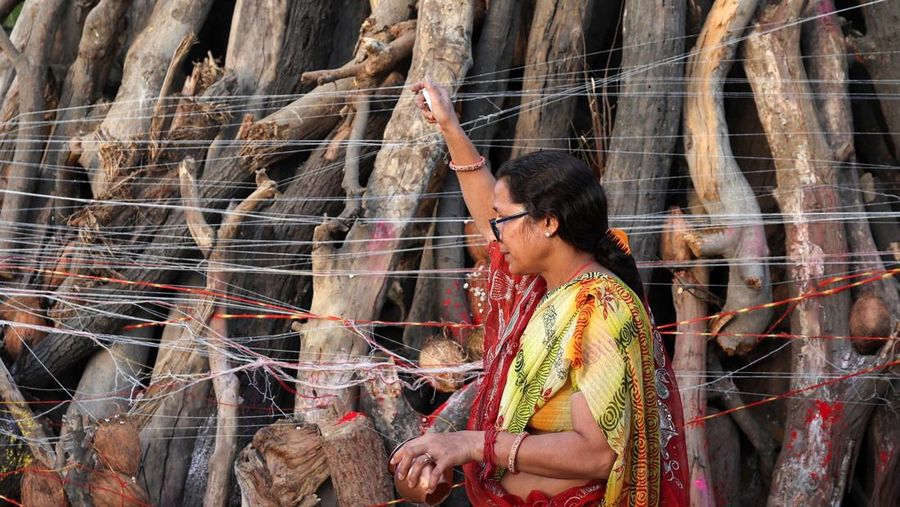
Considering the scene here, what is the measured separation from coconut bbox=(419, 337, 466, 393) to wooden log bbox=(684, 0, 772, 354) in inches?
44.0

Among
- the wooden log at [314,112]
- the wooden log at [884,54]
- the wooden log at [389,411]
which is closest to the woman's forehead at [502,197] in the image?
the wooden log at [389,411]

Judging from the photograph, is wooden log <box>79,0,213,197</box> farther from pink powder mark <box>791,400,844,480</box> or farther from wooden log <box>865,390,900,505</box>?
wooden log <box>865,390,900,505</box>

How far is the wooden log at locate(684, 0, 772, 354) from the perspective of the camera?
4285 mm

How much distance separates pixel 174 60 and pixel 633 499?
3786 mm

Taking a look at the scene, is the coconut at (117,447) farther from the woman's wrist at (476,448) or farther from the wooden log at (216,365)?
the woman's wrist at (476,448)

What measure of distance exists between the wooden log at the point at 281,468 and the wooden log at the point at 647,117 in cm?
164

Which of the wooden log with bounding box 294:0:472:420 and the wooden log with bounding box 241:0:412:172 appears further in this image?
the wooden log with bounding box 241:0:412:172

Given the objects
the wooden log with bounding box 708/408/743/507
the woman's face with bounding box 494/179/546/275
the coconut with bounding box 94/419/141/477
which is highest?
the woman's face with bounding box 494/179/546/275

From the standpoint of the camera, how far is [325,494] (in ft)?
13.6

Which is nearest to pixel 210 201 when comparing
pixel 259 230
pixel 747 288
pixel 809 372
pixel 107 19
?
pixel 259 230

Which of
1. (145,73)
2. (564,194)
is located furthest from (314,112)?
(564,194)

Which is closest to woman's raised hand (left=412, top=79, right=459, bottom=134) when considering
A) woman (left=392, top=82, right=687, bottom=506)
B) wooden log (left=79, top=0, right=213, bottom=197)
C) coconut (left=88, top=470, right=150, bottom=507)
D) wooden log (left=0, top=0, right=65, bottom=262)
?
woman (left=392, top=82, right=687, bottom=506)

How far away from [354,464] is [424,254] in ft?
3.85

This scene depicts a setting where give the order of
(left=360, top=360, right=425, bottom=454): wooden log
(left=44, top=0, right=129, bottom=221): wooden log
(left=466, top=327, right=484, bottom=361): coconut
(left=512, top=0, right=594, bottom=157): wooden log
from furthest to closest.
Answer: (left=44, top=0, right=129, bottom=221): wooden log, (left=512, top=0, right=594, bottom=157): wooden log, (left=466, top=327, right=484, bottom=361): coconut, (left=360, top=360, right=425, bottom=454): wooden log
